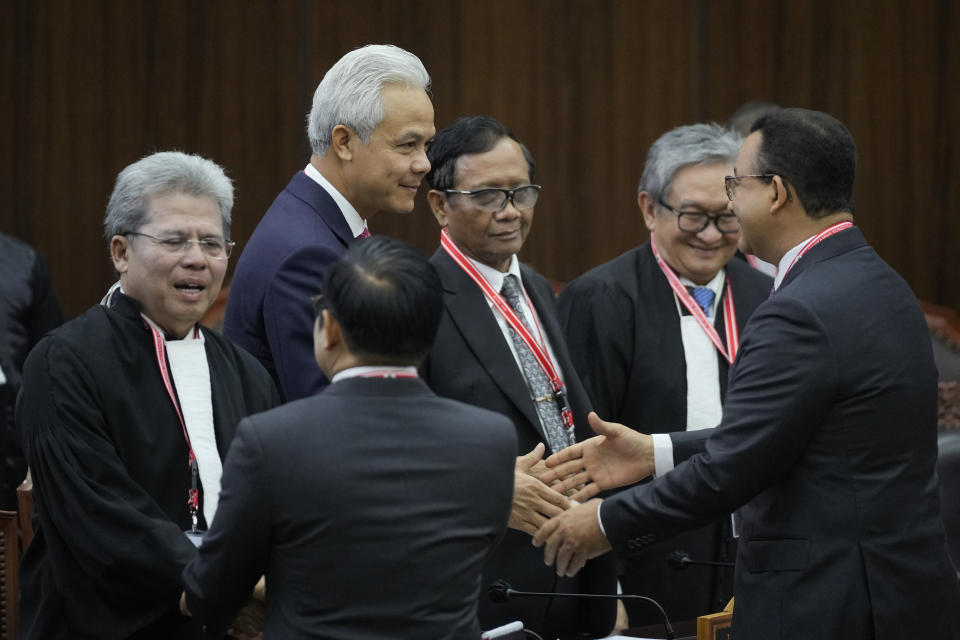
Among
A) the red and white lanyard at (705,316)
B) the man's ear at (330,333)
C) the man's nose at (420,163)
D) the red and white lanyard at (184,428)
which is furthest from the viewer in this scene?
the red and white lanyard at (705,316)

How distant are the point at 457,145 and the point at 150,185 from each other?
92 centimetres

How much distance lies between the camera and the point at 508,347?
126 inches

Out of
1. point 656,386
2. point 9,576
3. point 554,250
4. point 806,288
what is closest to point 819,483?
point 806,288

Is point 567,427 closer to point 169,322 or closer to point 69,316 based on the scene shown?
point 169,322

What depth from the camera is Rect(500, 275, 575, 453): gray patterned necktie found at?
10.5 ft

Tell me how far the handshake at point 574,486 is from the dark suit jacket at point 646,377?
0.37 m

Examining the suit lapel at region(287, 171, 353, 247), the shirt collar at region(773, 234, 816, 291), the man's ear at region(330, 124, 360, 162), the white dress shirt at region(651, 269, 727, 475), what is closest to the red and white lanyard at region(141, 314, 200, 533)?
the suit lapel at region(287, 171, 353, 247)

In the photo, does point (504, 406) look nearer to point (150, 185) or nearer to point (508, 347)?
point (508, 347)

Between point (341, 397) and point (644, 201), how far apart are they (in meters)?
2.03

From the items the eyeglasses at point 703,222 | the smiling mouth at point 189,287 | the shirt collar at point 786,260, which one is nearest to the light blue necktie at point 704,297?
the eyeglasses at point 703,222

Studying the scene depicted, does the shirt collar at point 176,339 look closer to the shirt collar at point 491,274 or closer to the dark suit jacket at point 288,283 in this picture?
the dark suit jacket at point 288,283

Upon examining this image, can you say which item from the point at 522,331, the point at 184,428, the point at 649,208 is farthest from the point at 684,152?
the point at 184,428

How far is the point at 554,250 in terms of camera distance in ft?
19.4

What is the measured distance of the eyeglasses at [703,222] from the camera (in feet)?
12.4
